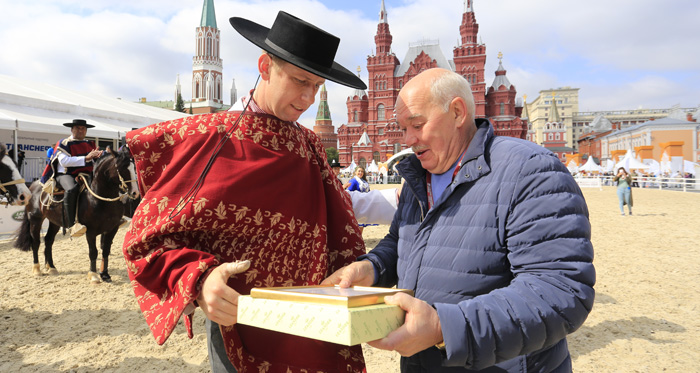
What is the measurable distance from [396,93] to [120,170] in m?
55.8

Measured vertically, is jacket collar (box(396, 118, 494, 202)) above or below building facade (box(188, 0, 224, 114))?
below

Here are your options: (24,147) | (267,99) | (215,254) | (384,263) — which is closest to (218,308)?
(215,254)

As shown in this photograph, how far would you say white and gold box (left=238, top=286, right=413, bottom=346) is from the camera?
2.84 ft

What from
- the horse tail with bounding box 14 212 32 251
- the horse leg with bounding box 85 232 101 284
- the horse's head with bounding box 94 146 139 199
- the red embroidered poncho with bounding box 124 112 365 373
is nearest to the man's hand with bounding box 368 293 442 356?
the red embroidered poncho with bounding box 124 112 365 373

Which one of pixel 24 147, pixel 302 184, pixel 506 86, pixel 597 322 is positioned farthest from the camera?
pixel 506 86

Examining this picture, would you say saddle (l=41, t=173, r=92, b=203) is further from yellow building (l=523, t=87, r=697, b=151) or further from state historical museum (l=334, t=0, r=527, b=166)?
yellow building (l=523, t=87, r=697, b=151)

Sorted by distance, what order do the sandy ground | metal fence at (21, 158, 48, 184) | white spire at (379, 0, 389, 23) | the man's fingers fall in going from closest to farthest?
the man's fingers
the sandy ground
metal fence at (21, 158, 48, 184)
white spire at (379, 0, 389, 23)

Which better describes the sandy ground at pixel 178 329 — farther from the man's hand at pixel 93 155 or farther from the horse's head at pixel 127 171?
the man's hand at pixel 93 155

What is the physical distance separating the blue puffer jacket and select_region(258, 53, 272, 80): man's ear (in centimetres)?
70

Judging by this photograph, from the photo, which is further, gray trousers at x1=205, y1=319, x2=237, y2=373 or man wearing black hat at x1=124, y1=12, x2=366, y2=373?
gray trousers at x1=205, y1=319, x2=237, y2=373

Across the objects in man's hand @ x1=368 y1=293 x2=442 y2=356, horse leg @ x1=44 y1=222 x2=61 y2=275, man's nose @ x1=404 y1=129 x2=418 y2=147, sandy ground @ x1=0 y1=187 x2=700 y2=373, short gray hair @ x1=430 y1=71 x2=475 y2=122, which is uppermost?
short gray hair @ x1=430 y1=71 x2=475 y2=122

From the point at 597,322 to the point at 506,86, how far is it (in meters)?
58.8

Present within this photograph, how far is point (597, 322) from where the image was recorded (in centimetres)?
468

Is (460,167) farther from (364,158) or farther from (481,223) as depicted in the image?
(364,158)
